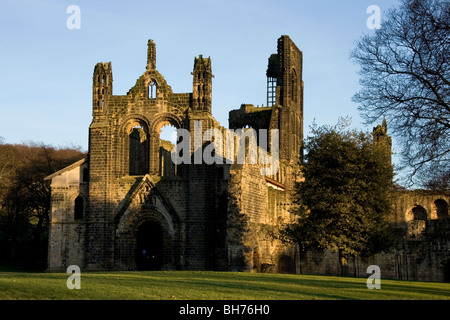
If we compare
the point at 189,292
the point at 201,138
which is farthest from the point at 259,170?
Answer: the point at 189,292

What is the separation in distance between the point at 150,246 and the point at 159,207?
278 centimetres

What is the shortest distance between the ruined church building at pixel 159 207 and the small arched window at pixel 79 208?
6 cm

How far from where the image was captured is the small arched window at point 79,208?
43.3 meters

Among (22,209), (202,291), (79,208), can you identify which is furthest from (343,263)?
(22,209)

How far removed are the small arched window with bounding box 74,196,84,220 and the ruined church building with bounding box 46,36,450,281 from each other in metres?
0.06

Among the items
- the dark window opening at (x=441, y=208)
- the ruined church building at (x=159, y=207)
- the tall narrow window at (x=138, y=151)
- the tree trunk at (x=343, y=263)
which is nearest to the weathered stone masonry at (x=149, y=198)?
the ruined church building at (x=159, y=207)

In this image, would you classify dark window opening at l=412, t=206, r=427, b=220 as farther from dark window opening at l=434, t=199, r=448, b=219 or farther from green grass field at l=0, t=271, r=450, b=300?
green grass field at l=0, t=271, r=450, b=300

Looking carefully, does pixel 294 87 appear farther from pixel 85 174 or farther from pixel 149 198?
pixel 149 198

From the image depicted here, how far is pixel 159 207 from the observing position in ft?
135

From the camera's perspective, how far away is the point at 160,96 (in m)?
43.0

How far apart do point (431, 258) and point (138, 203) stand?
17318 mm

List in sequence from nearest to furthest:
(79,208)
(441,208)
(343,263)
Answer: (343,263) < (79,208) < (441,208)

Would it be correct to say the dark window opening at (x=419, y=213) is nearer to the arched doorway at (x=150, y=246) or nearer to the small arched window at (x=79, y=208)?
the arched doorway at (x=150, y=246)

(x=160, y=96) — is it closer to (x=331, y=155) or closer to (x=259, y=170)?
(x=259, y=170)
